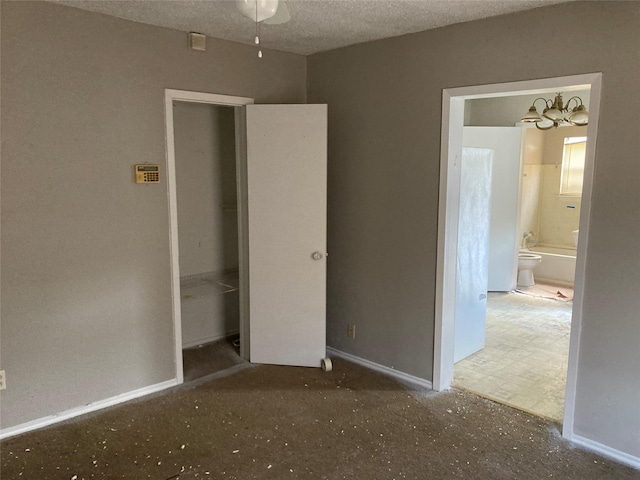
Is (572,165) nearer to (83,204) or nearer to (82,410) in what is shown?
(83,204)

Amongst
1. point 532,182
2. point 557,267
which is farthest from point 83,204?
point 532,182

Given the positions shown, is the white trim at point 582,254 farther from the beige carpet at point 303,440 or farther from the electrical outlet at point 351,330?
the electrical outlet at point 351,330

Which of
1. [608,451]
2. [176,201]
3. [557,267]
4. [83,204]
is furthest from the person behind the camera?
[557,267]

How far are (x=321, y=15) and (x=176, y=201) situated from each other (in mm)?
1593

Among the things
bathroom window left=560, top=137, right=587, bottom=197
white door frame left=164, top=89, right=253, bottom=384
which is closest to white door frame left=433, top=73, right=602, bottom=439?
white door frame left=164, top=89, right=253, bottom=384

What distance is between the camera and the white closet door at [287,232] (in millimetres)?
3416

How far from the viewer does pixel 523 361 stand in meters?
3.78

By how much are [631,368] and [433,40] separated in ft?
7.18

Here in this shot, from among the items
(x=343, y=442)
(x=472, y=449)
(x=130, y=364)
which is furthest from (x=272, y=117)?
(x=472, y=449)

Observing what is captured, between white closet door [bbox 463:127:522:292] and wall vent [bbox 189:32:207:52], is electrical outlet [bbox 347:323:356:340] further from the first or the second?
white closet door [bbox 463:127:522:292]

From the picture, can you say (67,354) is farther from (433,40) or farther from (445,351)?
(433,40)

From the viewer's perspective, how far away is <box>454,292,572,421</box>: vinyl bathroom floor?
3.18 metres

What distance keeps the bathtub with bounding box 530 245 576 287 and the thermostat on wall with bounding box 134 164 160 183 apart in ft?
18.0

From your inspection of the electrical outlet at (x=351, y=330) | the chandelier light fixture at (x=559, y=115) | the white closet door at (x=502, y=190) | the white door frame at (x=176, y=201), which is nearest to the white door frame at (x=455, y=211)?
the electrical outlet at (x=351, y=330)
